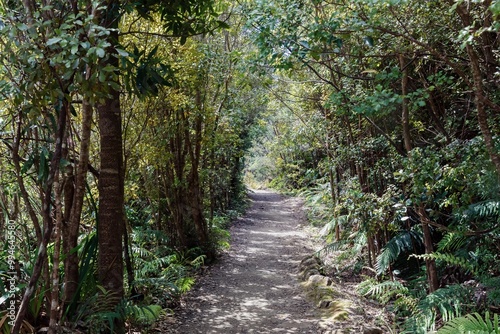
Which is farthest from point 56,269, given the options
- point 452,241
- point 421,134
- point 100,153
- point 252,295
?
point 421,134

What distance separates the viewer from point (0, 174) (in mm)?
5797

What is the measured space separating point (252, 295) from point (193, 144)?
3.87m

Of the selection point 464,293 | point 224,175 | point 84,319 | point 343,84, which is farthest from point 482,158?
point 224,175

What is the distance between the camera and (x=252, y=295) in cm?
729

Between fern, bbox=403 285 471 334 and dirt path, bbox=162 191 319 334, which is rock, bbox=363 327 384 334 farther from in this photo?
Answer: dirt path, bbox=162 191 319 334

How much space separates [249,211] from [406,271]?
12.7 meters

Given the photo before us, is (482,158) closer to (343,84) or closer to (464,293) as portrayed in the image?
(464,293)

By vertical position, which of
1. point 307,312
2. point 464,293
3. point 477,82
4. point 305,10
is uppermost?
point 305,10

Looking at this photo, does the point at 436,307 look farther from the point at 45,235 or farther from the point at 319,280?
the point at 45,235

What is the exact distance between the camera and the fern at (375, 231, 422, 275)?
21.9ft

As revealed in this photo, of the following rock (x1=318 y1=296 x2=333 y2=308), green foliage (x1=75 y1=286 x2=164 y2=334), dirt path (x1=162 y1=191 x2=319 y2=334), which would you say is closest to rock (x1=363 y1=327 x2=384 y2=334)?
dirt path (x1=162 y1=191 x2=319 y2=334)

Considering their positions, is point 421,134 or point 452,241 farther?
point 421,134

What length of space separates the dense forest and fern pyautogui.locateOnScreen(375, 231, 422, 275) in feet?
0.10

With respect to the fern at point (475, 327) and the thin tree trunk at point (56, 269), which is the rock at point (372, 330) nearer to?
the fern at point (475, 327)
